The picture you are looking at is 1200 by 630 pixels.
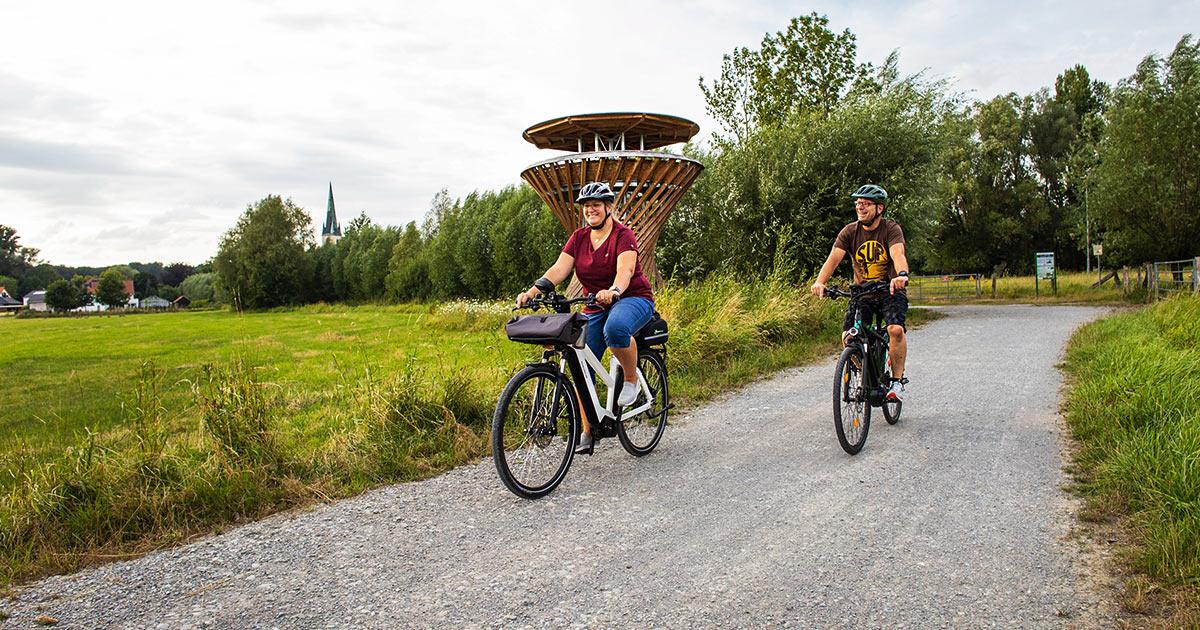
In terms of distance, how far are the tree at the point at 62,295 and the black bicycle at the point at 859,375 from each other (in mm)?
63651

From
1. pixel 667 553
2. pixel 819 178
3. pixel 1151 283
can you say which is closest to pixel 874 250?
pixel 667 553

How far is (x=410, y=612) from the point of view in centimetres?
309

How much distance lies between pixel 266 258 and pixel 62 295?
14.3m

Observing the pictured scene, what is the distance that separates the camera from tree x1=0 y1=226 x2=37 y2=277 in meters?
55.2

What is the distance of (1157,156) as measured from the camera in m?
24.1

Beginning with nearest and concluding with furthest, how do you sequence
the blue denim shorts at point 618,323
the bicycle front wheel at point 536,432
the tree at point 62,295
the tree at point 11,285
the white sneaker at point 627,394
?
the bicycle front wheel at point 536,432
the blue denim shorts at point 618,323
the white sneaker at point 627,394
the tree at point 11,285
the tree at point 62,295

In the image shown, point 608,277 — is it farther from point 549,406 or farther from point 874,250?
point 874,250

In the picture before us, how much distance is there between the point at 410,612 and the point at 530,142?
1795cm

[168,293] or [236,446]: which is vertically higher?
[168,293]

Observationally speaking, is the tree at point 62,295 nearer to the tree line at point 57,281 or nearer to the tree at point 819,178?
the tree line at point 57,281

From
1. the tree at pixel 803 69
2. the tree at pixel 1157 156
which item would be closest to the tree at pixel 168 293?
the tree at pixel 803 69

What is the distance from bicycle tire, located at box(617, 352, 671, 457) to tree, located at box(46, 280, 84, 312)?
6270cm

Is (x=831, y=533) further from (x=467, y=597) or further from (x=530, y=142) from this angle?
(x=530, y=142)

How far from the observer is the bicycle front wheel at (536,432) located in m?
4.45
